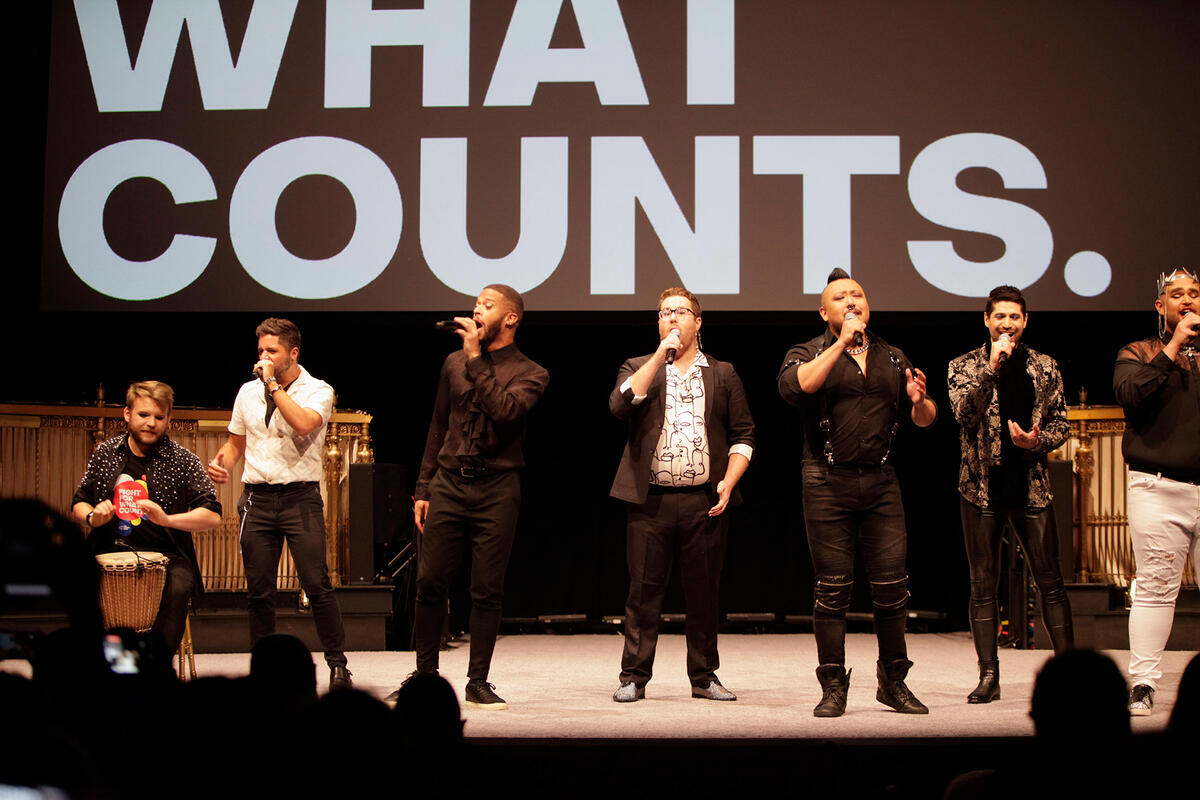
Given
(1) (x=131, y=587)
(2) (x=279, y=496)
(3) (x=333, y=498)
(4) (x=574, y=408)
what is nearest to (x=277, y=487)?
(2) (x=279, y=496)

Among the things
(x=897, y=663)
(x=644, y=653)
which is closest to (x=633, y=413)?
(x=644, y=653)

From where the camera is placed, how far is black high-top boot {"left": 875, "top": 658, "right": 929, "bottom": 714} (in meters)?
4.61

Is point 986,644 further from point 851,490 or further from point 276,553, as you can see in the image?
point 276,553

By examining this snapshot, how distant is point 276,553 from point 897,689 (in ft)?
8.86

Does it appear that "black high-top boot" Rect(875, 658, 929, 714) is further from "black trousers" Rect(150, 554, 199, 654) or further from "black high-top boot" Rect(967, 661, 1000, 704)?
"black trousers" Rect(150, 554, 199, 654)

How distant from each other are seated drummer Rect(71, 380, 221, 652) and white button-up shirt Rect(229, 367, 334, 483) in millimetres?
249

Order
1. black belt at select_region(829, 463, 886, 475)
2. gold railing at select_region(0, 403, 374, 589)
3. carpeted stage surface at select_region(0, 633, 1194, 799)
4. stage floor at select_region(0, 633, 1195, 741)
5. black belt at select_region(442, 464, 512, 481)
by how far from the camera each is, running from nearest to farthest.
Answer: carpeted stage surface at select_region(0, 633, 1194, 799), stage floor at select_region(0, 633, 1195, 741), black belt at select_region(829, 463, 886, 475), black belt at select_region(442, 464, 512, 481), gold railing at select_region(0, 403, 374, 589)

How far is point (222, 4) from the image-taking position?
6.94 m

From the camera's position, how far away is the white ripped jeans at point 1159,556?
14.9ft

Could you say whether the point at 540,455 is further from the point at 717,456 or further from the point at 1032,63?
the point at 1032,63

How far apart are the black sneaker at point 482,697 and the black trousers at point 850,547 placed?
1.31m

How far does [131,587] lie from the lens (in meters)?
4.51

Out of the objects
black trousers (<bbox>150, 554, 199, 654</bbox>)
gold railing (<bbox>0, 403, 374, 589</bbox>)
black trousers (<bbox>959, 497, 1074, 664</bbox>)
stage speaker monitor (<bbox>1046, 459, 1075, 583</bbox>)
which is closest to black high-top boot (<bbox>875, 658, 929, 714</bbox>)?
black trousers (<bbox>959, 497, 1074, 664</bbox>)

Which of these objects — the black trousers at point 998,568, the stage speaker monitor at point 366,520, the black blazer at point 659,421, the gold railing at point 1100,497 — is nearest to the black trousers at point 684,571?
the black blazer at point 659,421
